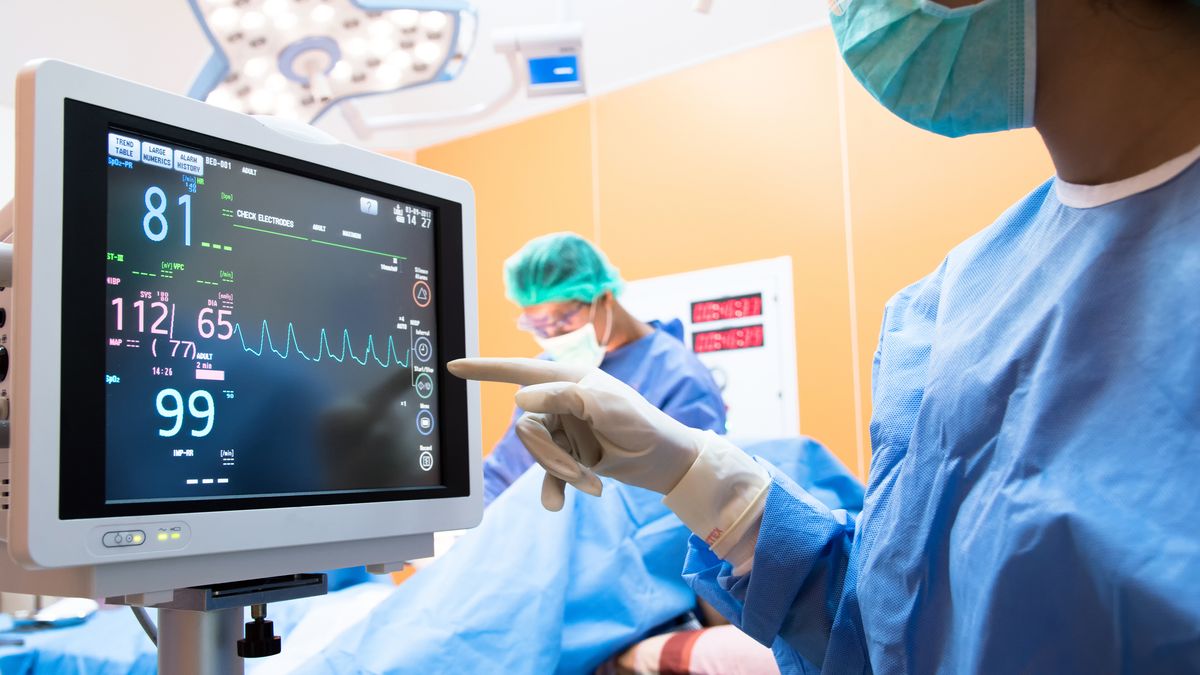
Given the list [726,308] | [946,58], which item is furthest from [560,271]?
[946,58]

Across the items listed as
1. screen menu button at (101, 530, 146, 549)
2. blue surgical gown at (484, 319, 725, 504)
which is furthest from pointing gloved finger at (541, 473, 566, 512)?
blue surgical gown at (484, 319, 725, 504)

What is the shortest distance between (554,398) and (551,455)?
0.06 metres

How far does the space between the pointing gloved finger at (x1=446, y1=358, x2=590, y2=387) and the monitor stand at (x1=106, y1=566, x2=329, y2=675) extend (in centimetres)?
27

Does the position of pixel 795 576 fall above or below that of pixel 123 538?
below

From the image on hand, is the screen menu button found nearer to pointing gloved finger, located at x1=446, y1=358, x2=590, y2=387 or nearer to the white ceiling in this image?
Result: pointing gloved finger, located at x1=446, y1=358, x2=590, y2=387

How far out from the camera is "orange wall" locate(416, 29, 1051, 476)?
9.65ft

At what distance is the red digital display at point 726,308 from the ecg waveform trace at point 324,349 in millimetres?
2393

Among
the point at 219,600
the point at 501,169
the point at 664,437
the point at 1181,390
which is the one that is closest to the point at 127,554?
the point at 219,600

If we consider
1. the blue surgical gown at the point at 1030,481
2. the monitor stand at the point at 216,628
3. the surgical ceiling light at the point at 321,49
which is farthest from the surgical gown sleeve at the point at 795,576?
the surgical ceiling light at the point at 321,49

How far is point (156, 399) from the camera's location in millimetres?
812

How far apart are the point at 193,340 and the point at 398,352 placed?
8.9 inches

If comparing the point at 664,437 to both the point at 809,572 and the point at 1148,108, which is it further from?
the point at 1148,108

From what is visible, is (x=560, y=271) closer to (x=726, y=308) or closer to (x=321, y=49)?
(x=726, y=308)

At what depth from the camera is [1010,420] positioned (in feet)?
2.87
